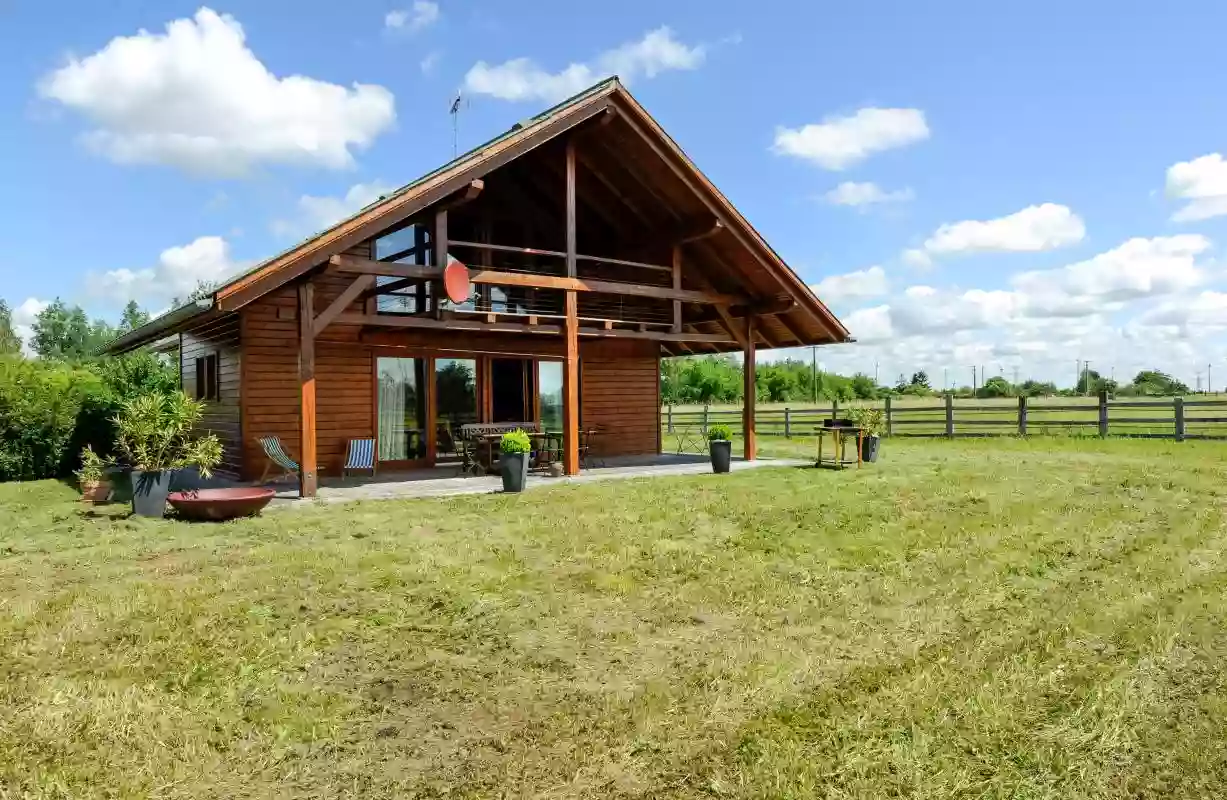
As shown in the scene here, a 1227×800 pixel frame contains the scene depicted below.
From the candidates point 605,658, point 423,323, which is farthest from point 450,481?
point 605,658

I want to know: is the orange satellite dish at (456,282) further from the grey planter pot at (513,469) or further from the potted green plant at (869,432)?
the potted green plant at (869,432)

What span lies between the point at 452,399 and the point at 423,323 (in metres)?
2.93

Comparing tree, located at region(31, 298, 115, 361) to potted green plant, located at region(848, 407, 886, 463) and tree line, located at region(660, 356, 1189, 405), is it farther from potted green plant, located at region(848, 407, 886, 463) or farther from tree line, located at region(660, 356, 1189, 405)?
potted green plant, located at region(848, 407, 886, 463)

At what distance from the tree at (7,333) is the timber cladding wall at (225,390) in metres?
33.0

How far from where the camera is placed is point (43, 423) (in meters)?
12.8

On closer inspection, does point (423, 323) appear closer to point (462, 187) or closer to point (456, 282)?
point (456, 282)

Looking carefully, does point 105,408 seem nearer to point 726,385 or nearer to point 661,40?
point 661,40

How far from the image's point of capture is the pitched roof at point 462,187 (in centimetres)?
891

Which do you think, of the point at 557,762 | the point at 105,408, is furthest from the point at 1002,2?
the point at 105,408

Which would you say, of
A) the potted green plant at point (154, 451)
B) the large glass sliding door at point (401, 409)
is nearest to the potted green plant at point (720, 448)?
the large glass sliding door at point (401, 409)

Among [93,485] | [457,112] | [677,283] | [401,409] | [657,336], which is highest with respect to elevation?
[457,112]

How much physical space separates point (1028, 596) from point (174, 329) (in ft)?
39.0

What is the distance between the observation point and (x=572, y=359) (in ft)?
38.7

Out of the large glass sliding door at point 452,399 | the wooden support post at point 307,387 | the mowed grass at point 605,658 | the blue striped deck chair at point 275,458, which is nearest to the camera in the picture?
the mowed grass at point 605,658
